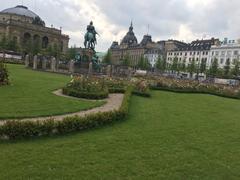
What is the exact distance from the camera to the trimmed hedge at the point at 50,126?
8297 millimetres

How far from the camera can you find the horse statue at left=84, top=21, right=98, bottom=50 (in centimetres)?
4319

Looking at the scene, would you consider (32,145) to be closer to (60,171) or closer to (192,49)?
(60,171)

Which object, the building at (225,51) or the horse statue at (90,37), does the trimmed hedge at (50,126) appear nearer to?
the horse statue at (90,37)

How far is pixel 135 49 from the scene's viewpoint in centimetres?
13675

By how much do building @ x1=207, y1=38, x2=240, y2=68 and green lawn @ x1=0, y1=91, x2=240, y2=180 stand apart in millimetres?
83571

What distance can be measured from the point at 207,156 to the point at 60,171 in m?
4.11

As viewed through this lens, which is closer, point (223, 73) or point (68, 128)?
point (68, 128)

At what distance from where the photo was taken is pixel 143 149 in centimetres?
841

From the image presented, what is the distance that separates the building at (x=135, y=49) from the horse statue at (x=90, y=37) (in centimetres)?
7668

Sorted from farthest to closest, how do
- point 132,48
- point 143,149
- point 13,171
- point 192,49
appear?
point 132,48
point 192,49
point 143,149
point 13,171

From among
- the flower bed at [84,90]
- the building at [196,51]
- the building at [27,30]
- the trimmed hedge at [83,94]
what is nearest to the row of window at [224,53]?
the building at [196,51]

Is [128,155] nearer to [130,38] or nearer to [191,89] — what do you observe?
[191,89]

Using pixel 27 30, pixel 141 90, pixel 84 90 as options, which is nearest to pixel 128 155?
pixel 84 90

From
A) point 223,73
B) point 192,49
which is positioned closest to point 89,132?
point 223,73
